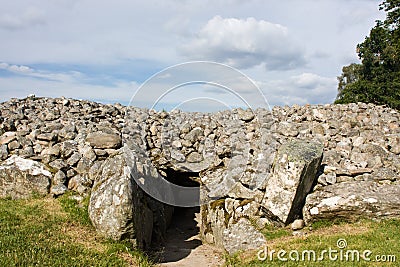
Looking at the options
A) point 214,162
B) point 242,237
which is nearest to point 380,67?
point 214,162

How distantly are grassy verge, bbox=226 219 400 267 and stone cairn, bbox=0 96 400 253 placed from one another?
14.7 inches

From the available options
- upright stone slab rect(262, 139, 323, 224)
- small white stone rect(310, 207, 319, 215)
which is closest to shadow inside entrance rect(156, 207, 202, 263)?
upright stone slab rect(262, 139, 323, 224)

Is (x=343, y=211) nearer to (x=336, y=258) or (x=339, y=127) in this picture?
(x=336, y=258)

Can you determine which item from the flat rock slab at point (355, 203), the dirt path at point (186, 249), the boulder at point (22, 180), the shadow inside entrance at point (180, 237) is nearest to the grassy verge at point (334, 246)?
the flat rock slab at point (355, 203)

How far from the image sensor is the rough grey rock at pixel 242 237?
10.2 m

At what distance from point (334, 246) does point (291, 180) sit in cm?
236

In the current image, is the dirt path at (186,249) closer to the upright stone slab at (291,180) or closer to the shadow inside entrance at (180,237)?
the shadow inside entrance at (180,237)

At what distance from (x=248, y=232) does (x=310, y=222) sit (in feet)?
5.80

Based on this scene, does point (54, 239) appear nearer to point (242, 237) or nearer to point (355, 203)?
point (242, 237)

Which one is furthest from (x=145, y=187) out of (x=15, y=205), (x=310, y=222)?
(x=310, y=222)

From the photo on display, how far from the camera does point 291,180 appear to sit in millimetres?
10516

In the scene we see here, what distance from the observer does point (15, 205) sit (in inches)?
432

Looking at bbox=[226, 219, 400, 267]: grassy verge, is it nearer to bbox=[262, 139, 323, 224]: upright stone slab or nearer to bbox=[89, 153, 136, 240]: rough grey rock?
bbox=[262, 139, 323, 224]: upright stone slab

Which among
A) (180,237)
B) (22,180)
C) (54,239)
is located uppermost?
(22,180)
